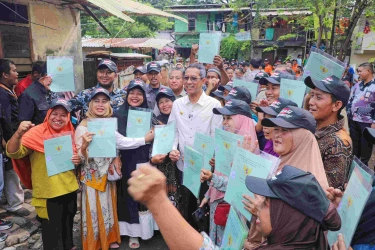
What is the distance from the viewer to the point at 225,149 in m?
2.32

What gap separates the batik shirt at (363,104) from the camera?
5.51 meters

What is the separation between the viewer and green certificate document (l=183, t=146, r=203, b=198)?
2662 mm

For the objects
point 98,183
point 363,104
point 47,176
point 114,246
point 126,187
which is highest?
point 363,104

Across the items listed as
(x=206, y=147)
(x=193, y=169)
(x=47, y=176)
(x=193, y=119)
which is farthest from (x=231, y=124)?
(x=47, y=176)

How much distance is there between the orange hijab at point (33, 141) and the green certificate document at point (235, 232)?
1.95 meters

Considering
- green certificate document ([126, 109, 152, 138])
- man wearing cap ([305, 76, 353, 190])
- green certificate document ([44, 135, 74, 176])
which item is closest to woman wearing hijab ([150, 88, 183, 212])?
green certificate document ([126, 109, 152, 138])

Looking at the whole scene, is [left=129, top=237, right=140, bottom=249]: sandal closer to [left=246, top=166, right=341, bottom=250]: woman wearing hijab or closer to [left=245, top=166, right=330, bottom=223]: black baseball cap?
[left=246, top=166, right=341, bottom=250]: woman wearing hijab

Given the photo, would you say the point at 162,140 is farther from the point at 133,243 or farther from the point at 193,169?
the point at 133,243

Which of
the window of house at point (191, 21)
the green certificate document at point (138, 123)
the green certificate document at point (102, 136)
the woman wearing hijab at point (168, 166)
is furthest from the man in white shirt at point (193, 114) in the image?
the window of house at point (191, 21)

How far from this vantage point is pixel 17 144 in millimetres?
2822

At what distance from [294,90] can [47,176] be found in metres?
2.73

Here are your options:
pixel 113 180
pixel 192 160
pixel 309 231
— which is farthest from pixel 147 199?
pixel 113 180

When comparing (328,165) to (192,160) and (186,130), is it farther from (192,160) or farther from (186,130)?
(186,130)

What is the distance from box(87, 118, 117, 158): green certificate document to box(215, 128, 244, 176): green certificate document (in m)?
1.14
